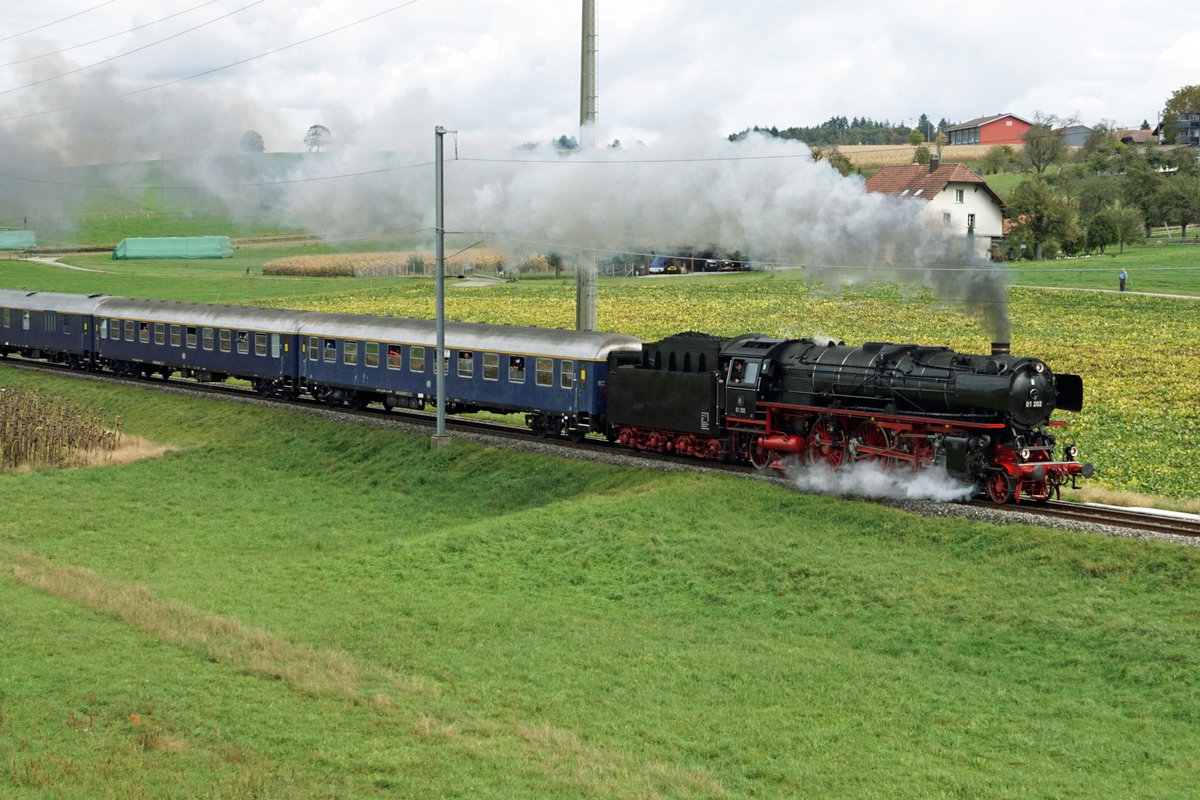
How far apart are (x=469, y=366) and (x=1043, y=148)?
119m

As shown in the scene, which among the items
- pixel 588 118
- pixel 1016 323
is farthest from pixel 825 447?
Answer: pixel 1016 323

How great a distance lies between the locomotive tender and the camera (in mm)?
23453

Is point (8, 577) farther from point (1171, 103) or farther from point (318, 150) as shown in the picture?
point (1171, 103)

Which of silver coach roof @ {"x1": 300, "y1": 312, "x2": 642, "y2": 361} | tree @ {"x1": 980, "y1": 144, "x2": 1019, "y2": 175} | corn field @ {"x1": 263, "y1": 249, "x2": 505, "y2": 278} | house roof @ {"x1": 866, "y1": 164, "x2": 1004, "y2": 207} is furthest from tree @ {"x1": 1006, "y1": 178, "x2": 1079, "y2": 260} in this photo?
silver coach roof @ {"x1": 300, "y1": 312, "x2": 642, "y2": 361}

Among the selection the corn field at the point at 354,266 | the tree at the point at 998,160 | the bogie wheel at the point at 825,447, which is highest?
the tree at the point at 998,160

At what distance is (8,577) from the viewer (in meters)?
22.5

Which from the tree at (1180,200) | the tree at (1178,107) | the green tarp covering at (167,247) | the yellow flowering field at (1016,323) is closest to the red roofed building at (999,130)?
the tree at (1178,107)

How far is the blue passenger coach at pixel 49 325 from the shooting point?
173ft

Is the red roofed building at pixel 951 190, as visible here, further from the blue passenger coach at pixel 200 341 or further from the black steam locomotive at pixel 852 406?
the blue passenger coach at pixel 200 341

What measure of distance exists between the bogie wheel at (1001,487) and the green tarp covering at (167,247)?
310 feet

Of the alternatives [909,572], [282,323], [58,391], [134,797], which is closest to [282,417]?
[282,323]

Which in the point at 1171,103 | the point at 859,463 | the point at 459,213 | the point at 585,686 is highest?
Answer: the point at 1171,103

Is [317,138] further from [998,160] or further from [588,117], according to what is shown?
[998,160]

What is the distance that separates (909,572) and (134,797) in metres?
13.5
